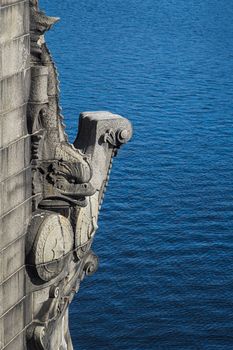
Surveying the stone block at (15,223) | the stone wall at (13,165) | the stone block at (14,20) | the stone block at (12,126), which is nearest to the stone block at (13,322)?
the stone wall at (13,165)

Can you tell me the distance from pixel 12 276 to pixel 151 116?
147ft

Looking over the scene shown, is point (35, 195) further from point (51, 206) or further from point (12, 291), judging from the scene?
point (12, 291)

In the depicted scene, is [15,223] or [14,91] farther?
[15,223]

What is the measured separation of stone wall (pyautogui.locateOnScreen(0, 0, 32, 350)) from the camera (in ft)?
43.3

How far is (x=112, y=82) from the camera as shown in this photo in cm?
6731

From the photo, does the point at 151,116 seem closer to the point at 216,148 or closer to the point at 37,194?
the point at 216,148

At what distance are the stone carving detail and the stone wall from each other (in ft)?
0.65

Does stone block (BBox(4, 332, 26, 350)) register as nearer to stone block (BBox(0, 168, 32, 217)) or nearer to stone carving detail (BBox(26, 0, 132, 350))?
stone carving detail (BBox(26, 0, 132, 350))

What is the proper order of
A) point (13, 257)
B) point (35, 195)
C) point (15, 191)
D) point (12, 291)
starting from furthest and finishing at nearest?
point (35, 195) < point (12, 291) < point (13, 257) < point (15, 191)

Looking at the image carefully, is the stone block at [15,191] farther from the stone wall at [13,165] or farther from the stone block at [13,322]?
the stone block at [13,322]

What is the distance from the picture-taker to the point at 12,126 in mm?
13477

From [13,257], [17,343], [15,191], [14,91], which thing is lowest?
[17,343]

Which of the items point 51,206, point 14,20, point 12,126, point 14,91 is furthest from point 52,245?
point 14,20

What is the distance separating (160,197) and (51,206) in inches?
1223
